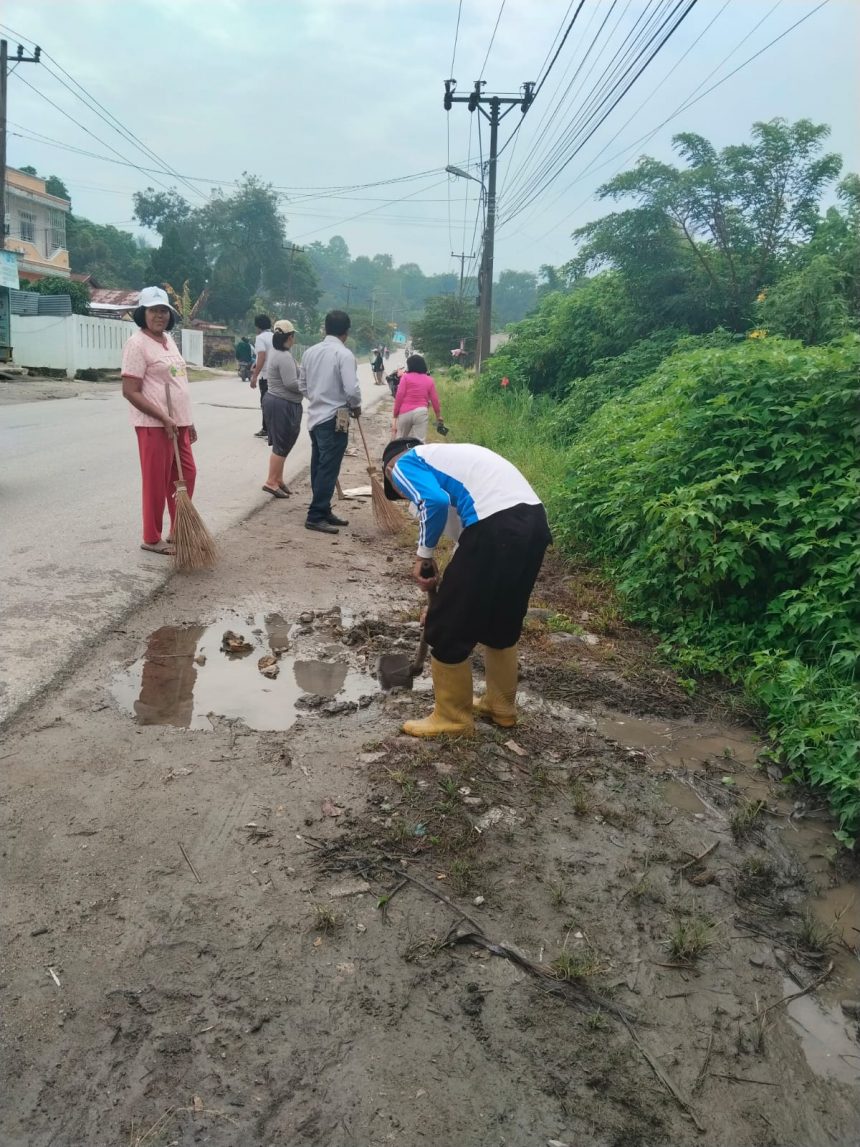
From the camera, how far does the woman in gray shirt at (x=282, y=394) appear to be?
25.3 feet

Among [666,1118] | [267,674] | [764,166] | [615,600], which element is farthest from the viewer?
[764,166]

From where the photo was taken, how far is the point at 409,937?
2441 mm

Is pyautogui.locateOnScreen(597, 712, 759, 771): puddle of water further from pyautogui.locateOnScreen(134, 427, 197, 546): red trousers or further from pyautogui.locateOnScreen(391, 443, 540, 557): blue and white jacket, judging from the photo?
pyautogui.locateOnScreen(134, 427, 197, 546): red trousers

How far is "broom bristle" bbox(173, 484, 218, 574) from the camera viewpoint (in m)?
5.49

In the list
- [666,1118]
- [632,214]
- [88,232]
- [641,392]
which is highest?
[88,232]

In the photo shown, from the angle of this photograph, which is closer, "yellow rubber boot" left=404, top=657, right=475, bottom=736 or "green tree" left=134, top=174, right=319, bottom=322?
"yellow rubber boot" left=404, top=657, right=475, bottom=736

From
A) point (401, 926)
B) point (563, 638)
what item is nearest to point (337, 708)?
point (401, 926)

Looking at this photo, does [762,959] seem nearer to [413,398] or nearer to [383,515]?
[383,515]

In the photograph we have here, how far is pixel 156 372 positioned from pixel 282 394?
2429 millimetres

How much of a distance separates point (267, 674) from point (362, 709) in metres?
0.62

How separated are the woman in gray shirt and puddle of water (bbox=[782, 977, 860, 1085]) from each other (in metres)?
6.50

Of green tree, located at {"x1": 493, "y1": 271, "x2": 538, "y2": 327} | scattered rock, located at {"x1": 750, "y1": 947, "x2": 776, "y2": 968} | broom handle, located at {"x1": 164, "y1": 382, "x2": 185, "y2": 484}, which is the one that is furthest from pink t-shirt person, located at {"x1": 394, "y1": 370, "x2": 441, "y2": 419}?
green tree, located at {"x1": 493, "y1": 271, "x2": 538, "y2": 327}

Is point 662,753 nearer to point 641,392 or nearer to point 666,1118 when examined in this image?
point 666,1118

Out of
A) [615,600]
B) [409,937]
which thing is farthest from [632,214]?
[409,937]
